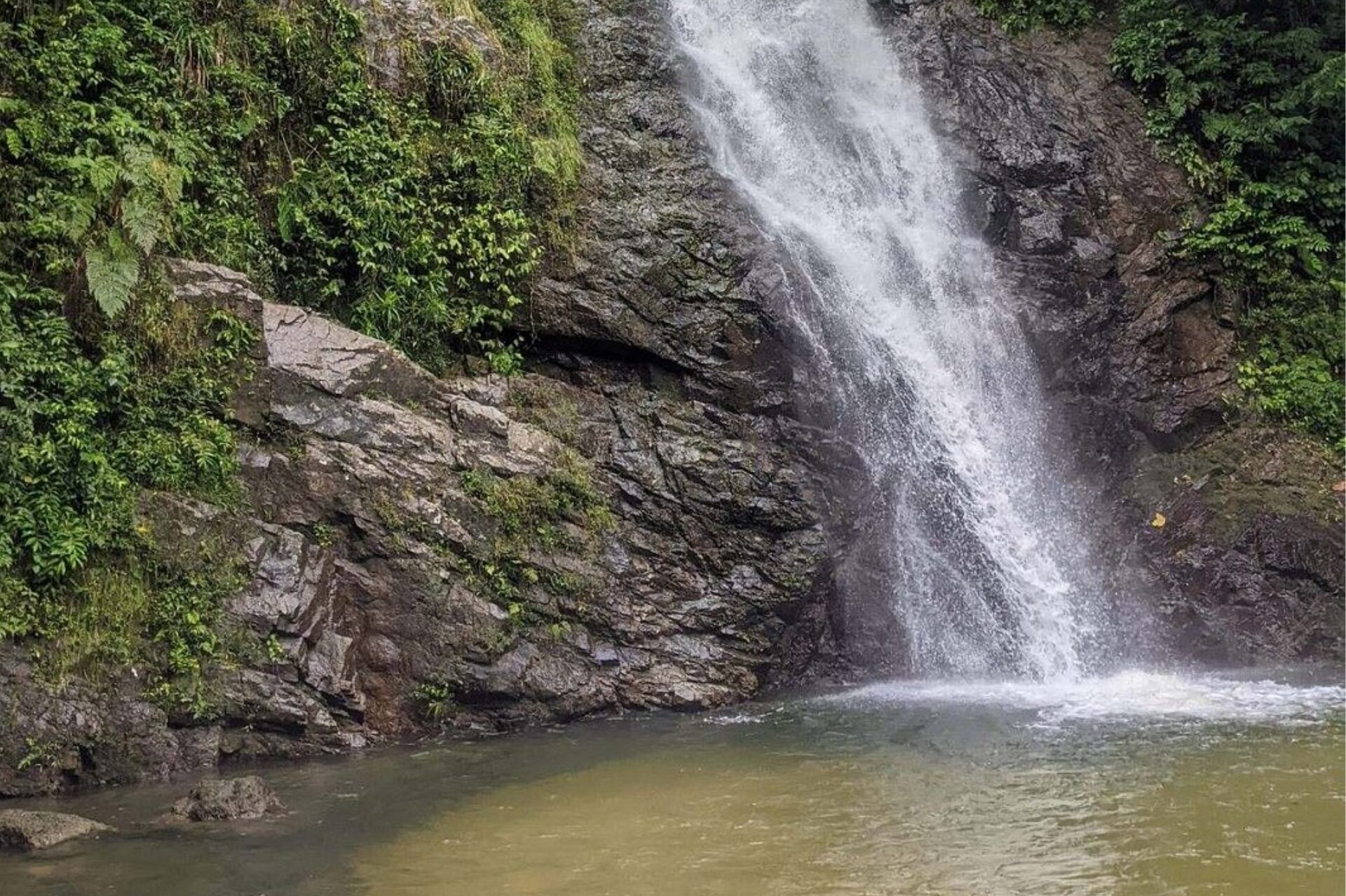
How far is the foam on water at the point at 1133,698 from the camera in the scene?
341 inches

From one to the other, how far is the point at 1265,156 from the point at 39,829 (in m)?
14.5

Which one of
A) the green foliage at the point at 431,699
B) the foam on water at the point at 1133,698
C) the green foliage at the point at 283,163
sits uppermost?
the green foliage at the point at 283,163

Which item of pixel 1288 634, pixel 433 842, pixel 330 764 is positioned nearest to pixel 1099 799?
pixel 433 842

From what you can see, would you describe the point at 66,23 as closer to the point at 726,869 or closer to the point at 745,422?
the point at 745,422

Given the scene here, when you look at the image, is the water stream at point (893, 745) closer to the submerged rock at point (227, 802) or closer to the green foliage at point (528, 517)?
the submerged rock at point (227, 802)

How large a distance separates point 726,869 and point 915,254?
883 cm

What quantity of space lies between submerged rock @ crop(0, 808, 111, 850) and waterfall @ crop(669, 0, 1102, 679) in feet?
22.8

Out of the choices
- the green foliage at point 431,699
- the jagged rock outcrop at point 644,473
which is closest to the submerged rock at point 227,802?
the jagged rock outcrop at point 644,473

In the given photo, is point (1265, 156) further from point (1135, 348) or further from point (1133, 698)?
point (1133, 698)

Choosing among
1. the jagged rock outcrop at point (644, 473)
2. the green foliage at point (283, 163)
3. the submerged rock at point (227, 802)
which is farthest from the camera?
the green foliage at point (283, 163)

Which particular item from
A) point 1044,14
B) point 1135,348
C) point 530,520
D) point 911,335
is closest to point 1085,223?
point 1135,348

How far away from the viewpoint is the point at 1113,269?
13211 mm

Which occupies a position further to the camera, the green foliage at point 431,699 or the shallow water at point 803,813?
the green foliage at point 431,699

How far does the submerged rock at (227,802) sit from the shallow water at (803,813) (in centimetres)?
16
